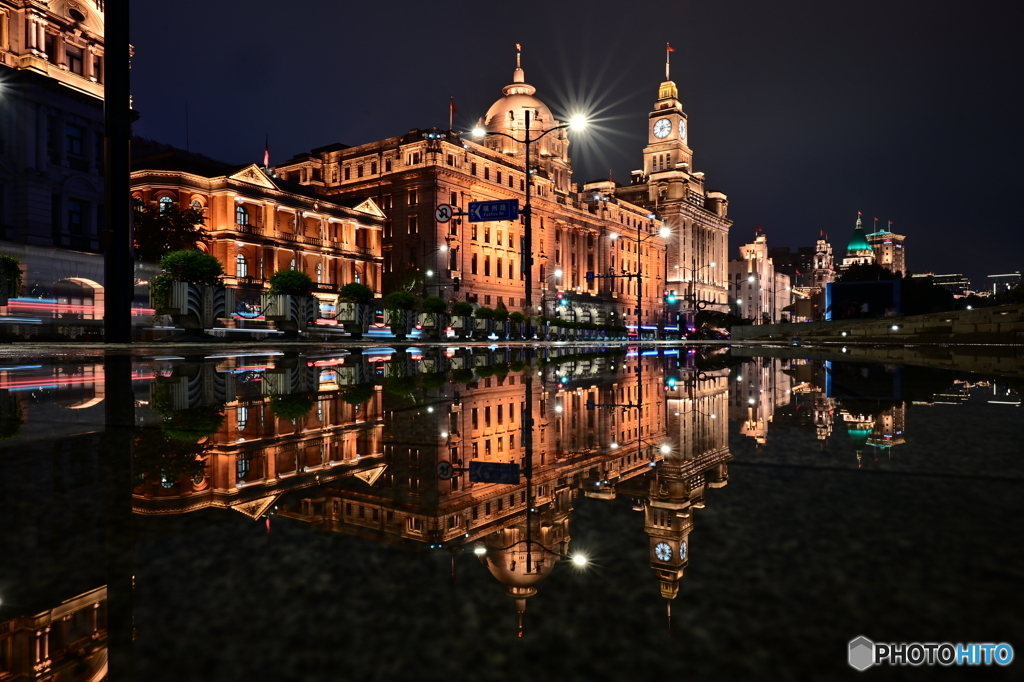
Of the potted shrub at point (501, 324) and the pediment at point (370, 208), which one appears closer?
the potted shrub at point (501, 324)

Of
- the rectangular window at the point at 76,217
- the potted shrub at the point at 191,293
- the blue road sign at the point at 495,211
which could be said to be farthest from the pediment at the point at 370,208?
the potted shrub at the point at 191,293

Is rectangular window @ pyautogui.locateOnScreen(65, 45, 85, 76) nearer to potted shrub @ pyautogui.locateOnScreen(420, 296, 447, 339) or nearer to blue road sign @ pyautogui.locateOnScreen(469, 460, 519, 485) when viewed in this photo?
potted shrub @ pyautogui.locateOnScreen(420, 296, 447, 339)

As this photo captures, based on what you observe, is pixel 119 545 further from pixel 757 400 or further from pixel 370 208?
pixel 370 208

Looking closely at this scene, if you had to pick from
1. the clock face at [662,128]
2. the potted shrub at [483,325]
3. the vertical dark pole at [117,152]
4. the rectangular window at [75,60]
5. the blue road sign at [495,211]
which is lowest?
the potted shrub at [483,325]

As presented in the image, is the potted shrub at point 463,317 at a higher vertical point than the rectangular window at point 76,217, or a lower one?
lower

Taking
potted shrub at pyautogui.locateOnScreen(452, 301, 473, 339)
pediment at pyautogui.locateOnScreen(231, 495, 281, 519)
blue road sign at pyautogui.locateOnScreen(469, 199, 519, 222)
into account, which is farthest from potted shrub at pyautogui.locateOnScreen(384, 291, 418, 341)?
pediment at pyautogui.locateOnScreen(231, 495, 281, 519)

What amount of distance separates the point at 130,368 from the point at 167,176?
4485 cm

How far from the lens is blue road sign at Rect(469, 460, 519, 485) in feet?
8.34

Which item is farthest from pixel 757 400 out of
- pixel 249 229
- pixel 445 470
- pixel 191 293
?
pixel 249 229

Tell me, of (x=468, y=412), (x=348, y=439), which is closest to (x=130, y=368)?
(x=468, y=412)

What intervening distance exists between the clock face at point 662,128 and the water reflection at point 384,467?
142980mm

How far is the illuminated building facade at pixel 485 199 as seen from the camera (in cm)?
6906

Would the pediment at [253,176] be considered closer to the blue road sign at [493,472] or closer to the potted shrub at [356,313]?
the potted shrub at [356,313]

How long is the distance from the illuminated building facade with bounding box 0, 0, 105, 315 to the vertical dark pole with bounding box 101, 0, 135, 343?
19.9 metres
